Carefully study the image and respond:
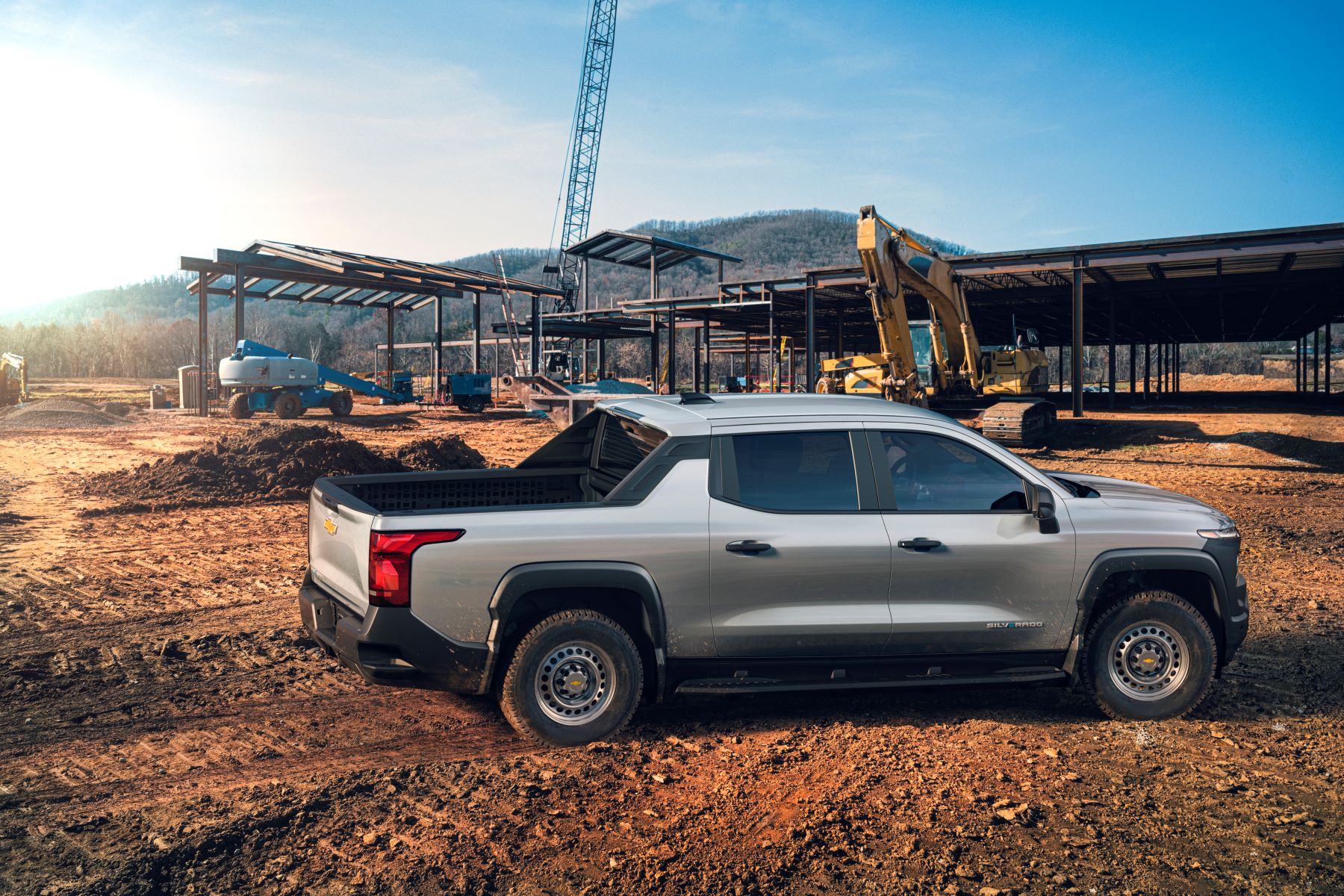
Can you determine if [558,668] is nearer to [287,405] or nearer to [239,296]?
[287,405]

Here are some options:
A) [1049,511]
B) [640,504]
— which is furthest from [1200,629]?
[640,504]

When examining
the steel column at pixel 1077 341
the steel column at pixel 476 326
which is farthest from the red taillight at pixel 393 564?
the steel column at pixel 476 326

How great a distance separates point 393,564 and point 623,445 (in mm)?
1708

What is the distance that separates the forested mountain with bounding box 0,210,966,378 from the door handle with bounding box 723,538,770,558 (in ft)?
139

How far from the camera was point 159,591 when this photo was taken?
831 cm

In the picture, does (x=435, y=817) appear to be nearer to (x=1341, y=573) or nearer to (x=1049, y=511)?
(x=1049, y=511)

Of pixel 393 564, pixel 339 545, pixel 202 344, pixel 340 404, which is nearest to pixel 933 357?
pixel 340 404

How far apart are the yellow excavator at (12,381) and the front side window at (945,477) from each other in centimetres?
3941

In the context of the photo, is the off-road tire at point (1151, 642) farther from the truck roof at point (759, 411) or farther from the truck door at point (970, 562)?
the truck roof at point (759, 411)

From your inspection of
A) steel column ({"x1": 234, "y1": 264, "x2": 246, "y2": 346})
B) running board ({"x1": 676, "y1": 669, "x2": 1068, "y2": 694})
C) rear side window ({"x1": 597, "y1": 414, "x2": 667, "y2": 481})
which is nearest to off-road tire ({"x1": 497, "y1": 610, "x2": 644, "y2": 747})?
running board ({"x1": 676, "y1": 669, "x2": 1068, "y2": 694})

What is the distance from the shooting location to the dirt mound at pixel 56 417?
26.8 metres

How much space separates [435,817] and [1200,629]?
404 centimetres

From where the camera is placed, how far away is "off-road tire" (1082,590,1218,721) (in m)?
4.98

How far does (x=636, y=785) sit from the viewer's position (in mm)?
4246
